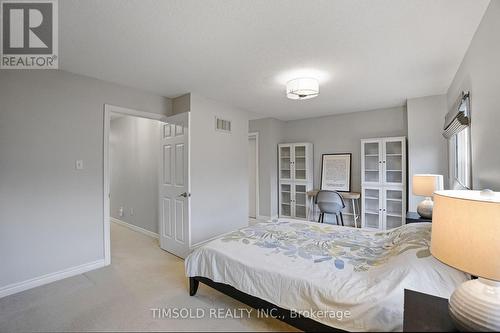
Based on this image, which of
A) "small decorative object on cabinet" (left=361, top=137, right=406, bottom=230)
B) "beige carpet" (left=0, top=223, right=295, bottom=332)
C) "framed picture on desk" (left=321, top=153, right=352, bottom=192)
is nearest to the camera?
"beige carpet" (left=0, top=223, right=295, bottom=332)

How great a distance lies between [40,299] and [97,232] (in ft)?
2.49

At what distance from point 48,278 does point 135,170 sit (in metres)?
2.12

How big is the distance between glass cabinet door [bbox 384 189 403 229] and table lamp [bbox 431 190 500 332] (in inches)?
122

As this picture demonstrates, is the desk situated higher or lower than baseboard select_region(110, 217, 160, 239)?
higher

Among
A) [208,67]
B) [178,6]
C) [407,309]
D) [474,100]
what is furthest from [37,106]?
[474,100]

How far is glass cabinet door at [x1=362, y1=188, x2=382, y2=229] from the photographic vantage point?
372cm

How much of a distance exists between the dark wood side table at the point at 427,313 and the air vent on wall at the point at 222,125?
9.34ft

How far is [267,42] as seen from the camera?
1.79 metres

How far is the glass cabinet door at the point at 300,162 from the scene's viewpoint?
14.8 ft

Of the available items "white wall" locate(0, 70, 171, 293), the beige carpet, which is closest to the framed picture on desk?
the beige carpet

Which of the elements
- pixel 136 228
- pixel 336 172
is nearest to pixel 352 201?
pixel 336 172

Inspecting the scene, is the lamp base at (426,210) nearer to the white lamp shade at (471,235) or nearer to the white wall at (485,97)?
the white wall at (485,97)

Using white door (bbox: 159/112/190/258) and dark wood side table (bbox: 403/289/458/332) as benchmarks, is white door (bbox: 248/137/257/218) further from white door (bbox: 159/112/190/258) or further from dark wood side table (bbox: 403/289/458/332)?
dark wood side table (bbox: 403/289/458/332)

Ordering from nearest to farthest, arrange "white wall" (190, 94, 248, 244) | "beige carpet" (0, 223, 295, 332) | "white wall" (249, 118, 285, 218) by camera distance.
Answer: "beige carpet" (0, 223, 295, 332), "white wall" (190, 94, 248, 244), "white wall" (249, 118, 285, 218)
